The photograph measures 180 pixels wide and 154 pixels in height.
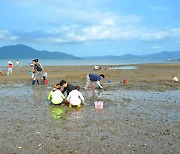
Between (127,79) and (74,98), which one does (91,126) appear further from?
(127,79)

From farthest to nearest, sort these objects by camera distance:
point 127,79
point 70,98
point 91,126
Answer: point 127,79 < point 70,98 < point 91,126

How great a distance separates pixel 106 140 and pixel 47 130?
2309mm

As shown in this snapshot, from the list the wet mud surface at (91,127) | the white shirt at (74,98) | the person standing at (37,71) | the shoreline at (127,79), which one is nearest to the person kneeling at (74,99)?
the white shirt at (74,98)

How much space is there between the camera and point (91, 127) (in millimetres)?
10867

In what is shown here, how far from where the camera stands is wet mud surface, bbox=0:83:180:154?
8594 millimetres

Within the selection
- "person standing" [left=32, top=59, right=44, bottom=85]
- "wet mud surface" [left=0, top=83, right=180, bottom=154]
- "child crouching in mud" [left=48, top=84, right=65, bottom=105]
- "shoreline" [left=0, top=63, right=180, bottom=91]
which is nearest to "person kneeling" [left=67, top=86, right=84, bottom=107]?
"wet mud surface" [left=0, top=83, right=180, bottom=154]

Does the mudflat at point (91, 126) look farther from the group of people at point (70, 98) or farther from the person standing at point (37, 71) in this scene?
the person standing at point (37, 71)

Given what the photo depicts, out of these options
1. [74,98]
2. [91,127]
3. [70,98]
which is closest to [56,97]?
[70,98]

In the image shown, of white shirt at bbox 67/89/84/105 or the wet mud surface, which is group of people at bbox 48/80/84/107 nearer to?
white shirt at bbox 67/89/84/105

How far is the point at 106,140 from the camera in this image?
30.4 ft

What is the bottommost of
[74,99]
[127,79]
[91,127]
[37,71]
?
[91,127]

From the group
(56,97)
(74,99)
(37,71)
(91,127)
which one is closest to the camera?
(91,127)

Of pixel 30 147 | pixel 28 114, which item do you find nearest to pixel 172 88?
pixel 28 114

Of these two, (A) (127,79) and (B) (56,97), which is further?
(A) (127,79)
